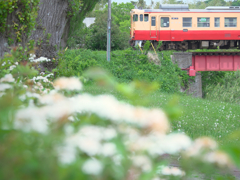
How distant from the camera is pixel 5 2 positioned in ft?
18.3

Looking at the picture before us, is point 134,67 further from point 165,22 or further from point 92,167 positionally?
point 92,167

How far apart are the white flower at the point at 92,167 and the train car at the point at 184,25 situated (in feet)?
74.4

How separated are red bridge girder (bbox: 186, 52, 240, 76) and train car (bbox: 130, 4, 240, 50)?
2128 mm

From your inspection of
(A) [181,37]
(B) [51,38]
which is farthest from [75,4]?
(A) [181,37]

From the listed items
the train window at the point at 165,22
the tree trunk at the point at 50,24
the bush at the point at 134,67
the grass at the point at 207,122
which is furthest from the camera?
the train window at the point at 165,22

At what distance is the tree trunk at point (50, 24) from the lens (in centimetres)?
785

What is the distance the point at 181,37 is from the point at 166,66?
10.7 feet

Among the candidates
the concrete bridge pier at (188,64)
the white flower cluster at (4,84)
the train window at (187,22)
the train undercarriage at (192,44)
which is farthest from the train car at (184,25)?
the white flower cluster at (4,84)

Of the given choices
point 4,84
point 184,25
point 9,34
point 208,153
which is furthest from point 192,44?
point 208,153

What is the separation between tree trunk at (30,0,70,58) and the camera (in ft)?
25.8

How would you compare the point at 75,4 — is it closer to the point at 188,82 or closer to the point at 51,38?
the point at 51,38

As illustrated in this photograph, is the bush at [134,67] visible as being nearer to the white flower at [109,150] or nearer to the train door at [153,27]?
the train door at [153,27]

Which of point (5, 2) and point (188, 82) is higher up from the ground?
point (5, 2)

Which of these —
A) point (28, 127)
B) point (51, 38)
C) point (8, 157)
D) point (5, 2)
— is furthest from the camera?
point (51, 38)
